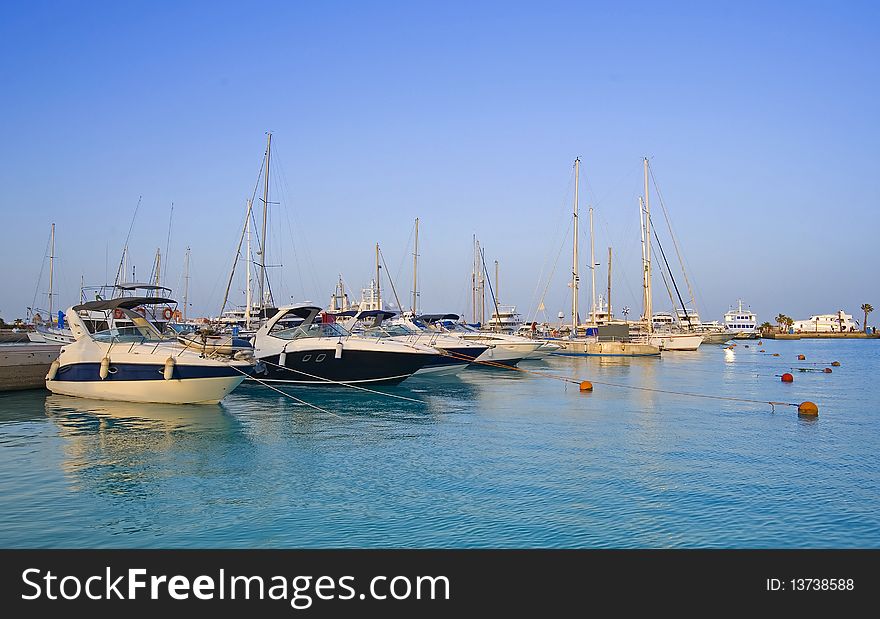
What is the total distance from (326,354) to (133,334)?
277 inches

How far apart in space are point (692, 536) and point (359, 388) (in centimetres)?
1918

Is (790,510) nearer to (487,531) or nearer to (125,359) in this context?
(487,531)

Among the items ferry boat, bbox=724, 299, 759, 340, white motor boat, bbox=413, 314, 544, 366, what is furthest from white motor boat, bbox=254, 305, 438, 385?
ferry boat, bbox=724, 299, 759, 340

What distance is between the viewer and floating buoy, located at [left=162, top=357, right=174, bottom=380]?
2025 centimetres

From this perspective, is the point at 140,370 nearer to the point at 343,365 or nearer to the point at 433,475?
the point at 343,365

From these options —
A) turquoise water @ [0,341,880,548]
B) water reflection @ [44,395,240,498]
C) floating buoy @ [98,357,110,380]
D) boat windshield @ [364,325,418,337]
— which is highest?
boat windshield @ [364,325,418,337]

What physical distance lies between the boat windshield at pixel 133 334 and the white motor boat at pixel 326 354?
15.0 feet

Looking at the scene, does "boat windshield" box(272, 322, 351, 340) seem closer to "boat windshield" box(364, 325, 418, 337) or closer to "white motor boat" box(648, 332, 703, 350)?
"boat windshield" box(364, 325, 418, 337)

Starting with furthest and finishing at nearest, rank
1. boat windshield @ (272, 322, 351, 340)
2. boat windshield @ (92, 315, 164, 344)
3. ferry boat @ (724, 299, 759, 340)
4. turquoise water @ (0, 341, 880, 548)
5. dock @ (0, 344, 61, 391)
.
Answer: ferry boat @ (724, 299, 759, 340) < boat windshield @ (272, 322, 351, 340) < dock @ (0, 344, 61, 391) < boat windshield @ (92, 315, 164, 344) < turquoise water @ (0, 341, 880, 548)

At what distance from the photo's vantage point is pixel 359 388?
1091 inches

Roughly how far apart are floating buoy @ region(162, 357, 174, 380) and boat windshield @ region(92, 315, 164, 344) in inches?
77.2

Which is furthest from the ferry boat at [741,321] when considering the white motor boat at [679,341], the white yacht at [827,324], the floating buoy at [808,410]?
the floating buoy at [808,410]

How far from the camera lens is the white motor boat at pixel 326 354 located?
87.8 ft
